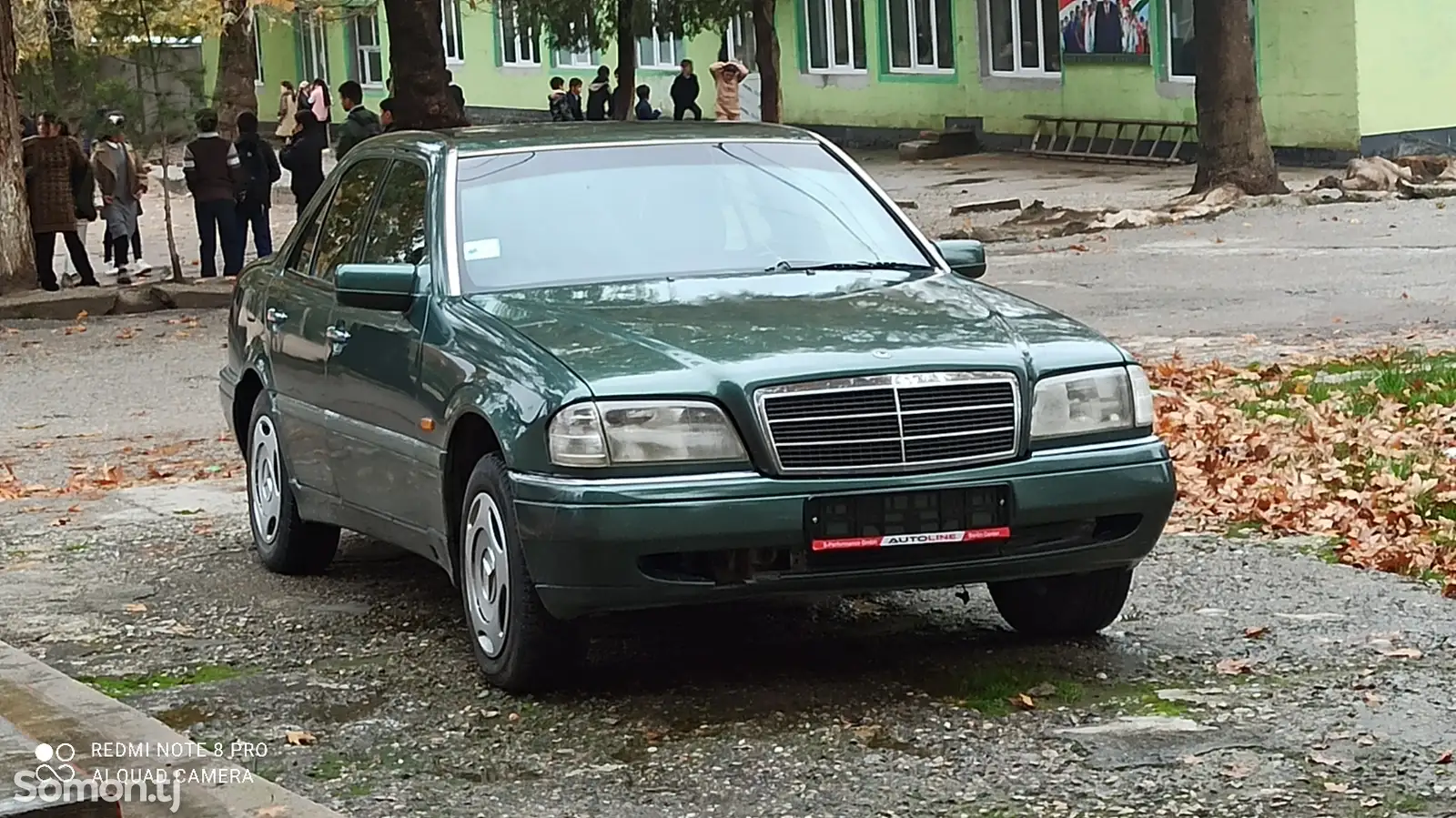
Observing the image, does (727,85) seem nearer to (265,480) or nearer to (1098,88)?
(1098,88)

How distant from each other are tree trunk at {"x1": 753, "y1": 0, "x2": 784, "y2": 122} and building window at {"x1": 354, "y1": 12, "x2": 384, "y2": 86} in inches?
989

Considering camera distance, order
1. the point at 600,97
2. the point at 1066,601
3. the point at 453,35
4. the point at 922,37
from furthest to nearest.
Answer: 1. the point at 453,35
2. the point at 922,37
3. the point at 600,97
4. the point at 1066,601

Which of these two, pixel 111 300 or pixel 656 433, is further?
pixel 111 300

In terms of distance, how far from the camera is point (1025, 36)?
37875mm

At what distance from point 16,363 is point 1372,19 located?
19.2m

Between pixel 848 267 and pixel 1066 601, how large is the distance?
4.10 feet

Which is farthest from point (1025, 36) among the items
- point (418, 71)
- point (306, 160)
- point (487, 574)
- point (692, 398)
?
point (692, 398)

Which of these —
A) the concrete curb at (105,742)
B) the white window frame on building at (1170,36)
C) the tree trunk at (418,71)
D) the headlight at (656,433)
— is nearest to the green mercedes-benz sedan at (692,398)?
the headlight at (656,433)

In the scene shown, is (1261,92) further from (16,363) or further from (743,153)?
(743,153)

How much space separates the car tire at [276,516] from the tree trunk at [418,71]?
1519cm

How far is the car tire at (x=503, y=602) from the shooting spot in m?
6.22

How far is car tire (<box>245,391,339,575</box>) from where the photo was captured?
845cm

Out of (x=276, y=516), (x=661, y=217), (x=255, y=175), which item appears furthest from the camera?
(x=255, y=175)

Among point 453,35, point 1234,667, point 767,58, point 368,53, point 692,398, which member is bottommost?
point 1234,667
